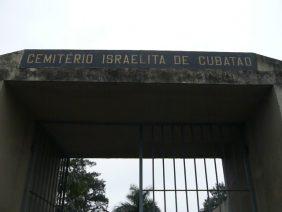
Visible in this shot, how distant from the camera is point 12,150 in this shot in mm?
5797

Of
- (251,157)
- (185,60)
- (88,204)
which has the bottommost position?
(251,157)

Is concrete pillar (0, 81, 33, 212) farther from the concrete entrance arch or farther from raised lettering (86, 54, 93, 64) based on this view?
raised lettering (86, 54, 93, 64)

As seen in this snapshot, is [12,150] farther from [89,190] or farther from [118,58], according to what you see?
[89,190]

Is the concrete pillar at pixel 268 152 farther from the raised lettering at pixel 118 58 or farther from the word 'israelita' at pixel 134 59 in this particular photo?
the raised lettering at pixel 118 58

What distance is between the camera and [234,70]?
574cm

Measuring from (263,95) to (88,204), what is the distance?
105 feet

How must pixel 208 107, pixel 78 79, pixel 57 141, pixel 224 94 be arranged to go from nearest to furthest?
pixel 78 79 < pixel 224 94 < pixel 208 107 < pixel 57 141

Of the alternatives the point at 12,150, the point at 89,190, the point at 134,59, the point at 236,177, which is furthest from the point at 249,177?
the point at 89,190

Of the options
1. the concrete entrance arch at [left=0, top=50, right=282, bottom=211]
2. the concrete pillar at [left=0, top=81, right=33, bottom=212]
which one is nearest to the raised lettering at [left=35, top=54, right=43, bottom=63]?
the concrete entrance arch at [left=0, top=50, right=282, bottom=211]

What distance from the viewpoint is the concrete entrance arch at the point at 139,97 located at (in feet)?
18.3

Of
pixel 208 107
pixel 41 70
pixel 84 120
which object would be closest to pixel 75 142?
pixel 84 120

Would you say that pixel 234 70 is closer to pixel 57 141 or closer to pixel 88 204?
pixel 57 141

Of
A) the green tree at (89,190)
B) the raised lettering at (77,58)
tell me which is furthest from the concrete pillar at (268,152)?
the green tree at (89,190)

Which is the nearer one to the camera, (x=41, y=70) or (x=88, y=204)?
(x=41, y=70)
